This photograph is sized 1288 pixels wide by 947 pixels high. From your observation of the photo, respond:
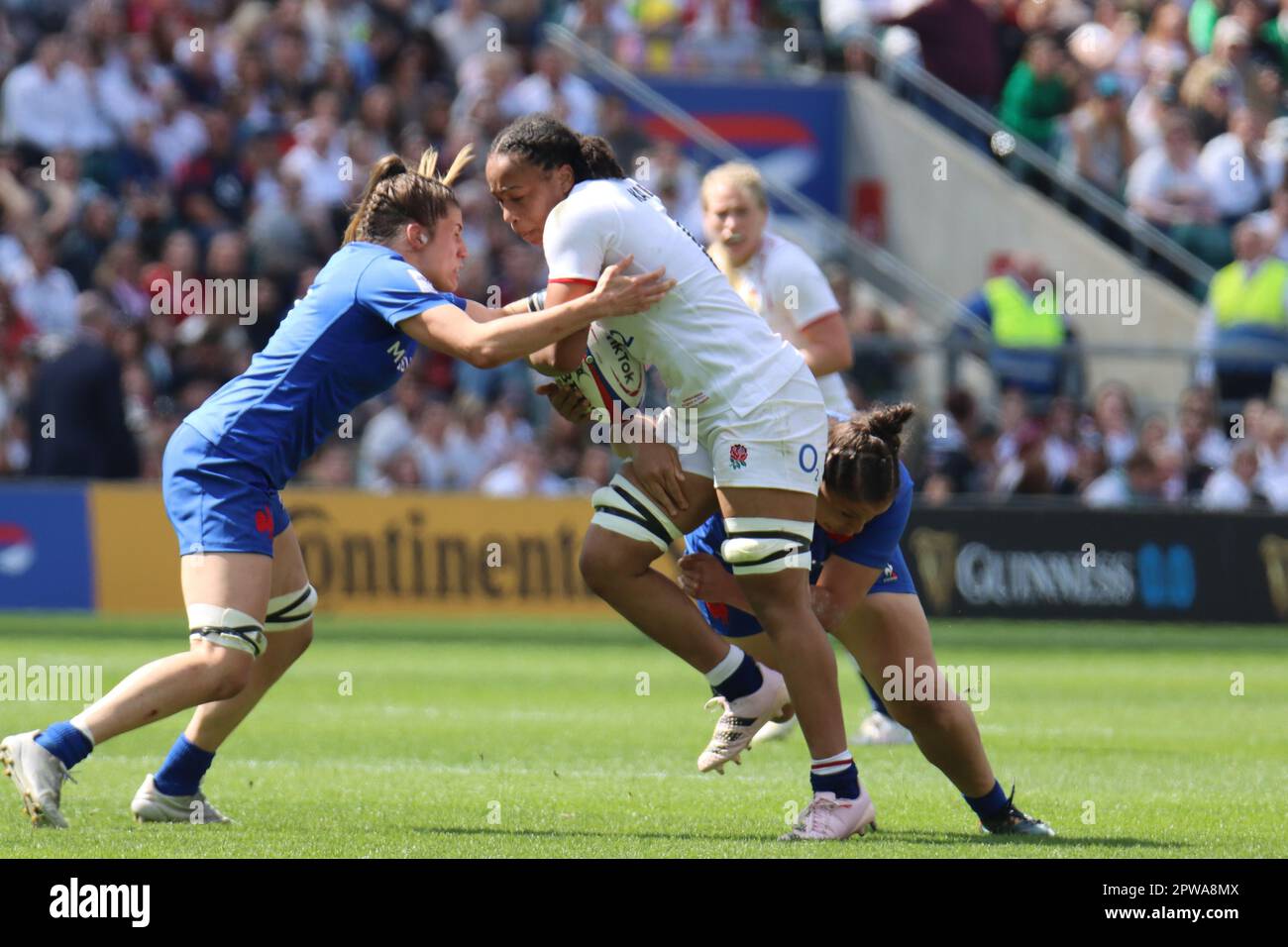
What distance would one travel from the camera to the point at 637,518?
7746 mm

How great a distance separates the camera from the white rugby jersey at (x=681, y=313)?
7387 mm

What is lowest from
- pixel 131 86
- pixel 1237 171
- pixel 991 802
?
pixel 991 802

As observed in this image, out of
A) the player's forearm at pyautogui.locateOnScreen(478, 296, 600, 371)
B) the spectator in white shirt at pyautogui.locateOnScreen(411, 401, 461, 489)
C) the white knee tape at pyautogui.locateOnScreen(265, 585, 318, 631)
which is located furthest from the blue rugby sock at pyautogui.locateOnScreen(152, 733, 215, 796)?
the spectator in white shirt at pyautogui.locateOnScreen(411, 401, 461, 489)

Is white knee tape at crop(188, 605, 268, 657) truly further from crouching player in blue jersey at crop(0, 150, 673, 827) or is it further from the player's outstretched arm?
the player's outstretched arm

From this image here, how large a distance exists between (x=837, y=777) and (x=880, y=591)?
2.82 feet

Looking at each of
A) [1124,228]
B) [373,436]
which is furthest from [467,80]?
[1124,228]

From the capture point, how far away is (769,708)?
8.02m

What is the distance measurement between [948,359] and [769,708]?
42.2 feet

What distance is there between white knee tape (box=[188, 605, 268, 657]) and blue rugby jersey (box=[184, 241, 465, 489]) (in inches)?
21.3

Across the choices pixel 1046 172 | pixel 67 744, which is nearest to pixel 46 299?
pixel 1046 172

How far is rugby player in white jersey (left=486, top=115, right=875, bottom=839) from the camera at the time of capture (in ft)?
24.2

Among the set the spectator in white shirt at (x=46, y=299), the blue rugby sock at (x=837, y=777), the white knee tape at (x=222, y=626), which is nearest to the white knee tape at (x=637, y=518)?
the blue rugby sock at (x=837, y=777)

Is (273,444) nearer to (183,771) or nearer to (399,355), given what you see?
(399,355)

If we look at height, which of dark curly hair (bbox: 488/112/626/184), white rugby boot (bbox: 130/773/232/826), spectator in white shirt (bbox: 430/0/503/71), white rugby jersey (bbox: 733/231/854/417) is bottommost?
white rugby boot (bbox: 130/773/232/826)
